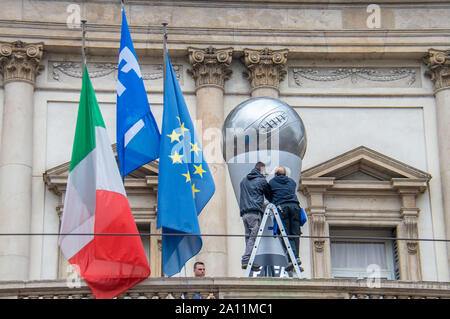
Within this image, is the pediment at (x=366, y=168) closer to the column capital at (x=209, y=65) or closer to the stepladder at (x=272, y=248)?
the column capital at (x=209, y=65)

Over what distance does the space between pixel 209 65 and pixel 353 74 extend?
2.67 metres

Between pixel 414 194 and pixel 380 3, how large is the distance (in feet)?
12.5

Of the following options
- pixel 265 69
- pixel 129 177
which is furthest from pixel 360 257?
pixel 129 177

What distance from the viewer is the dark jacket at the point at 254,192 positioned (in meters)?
19.1

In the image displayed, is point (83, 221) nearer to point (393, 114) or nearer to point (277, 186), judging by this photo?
point (277, 186)

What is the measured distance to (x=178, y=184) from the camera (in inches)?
795

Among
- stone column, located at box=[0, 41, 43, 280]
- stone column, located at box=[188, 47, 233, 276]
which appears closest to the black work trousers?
stone column, located at box=[188, 47, 233, 276]

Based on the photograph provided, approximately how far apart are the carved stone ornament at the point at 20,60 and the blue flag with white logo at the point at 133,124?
4.68 m

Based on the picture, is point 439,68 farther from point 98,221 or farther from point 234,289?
point 234,289

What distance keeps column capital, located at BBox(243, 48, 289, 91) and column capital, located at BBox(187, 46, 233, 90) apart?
38 centimetres

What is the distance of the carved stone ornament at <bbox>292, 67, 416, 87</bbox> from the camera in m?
26.7

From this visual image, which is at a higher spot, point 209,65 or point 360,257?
point 209,65

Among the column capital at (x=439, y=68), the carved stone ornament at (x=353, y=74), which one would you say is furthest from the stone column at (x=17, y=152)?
the column capital at (x=439, y=68)

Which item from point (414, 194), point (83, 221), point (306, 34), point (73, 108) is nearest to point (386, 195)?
point (414, 194)
